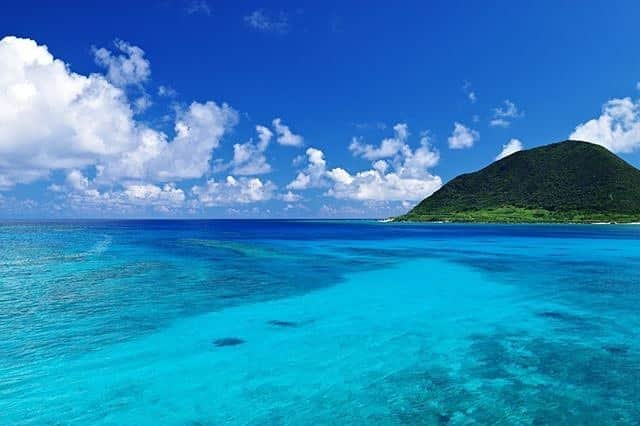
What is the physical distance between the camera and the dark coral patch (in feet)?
68.3

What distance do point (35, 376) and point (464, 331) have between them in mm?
21037

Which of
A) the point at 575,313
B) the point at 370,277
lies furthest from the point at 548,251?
the point at 575,313

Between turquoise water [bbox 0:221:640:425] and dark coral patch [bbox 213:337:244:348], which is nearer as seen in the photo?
turquoise water [bbox 0:221:640:425]

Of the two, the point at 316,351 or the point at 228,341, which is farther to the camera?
the point at 228,341

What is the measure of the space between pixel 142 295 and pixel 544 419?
29131 mm

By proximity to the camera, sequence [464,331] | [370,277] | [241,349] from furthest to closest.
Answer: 1. [370,277]
2. [464,331]
3. [241,349]

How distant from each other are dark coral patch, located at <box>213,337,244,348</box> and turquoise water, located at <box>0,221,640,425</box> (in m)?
0.05

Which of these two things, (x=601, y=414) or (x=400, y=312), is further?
(x=400, y=312)

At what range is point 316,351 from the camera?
19.9m

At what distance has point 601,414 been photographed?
43.0 ft

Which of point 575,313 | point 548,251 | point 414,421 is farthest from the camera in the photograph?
point 548,251

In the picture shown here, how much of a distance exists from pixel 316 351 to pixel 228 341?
4.89 meters

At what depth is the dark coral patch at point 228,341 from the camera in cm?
2083

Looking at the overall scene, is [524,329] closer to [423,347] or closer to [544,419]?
[423,347]
